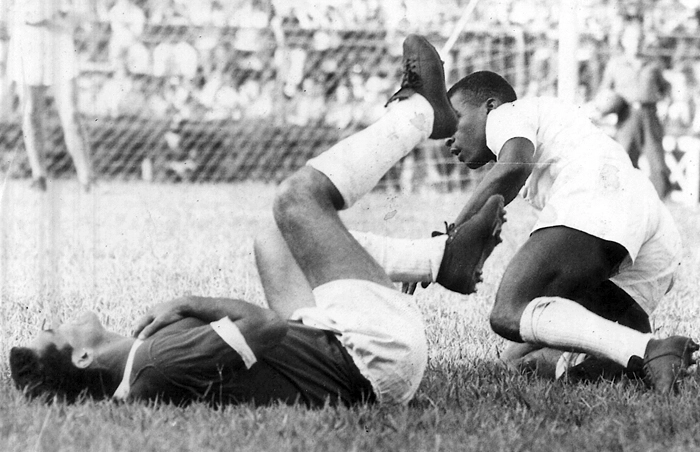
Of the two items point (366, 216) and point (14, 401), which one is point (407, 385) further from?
point (366, 216)

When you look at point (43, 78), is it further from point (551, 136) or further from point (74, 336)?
point (74, 336)

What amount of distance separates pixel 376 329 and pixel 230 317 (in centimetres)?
42

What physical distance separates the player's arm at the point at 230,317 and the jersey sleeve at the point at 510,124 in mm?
1273

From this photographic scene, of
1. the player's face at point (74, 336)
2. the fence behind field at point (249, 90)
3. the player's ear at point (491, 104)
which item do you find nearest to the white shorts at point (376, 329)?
the player's face at point (74, 336)

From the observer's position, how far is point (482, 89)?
4250 mm

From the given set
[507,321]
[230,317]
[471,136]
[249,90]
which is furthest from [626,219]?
[249,90]

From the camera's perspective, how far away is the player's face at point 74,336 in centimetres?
310

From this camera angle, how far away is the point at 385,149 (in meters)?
3.48

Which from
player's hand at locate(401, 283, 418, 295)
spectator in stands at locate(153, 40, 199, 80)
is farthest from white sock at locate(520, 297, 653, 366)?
spectator in stands at locate(153, 40, 199, 80)

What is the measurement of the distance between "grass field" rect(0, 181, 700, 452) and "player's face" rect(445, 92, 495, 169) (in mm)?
732

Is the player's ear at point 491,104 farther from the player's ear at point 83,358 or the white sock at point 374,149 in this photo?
the player's ear at point 83,358

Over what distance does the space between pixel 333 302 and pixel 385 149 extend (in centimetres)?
52

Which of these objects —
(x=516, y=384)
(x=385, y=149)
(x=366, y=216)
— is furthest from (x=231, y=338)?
(x=366, y=216)

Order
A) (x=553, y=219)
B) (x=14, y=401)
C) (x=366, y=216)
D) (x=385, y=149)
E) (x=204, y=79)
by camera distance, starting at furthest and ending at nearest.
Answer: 1. (x=204, y=79)
2. (x=366, y=216)
3. (x=553, y=219)
4. (x=385, y=149)
5. (x=14, y=401)
